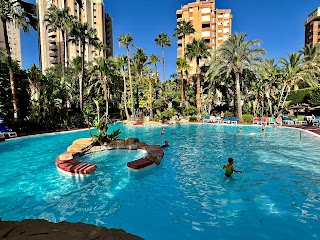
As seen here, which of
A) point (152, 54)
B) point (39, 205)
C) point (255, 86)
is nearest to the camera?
point (39, 205)

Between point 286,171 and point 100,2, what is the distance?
91.4 metres

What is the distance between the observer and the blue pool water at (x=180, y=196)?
5.88 m

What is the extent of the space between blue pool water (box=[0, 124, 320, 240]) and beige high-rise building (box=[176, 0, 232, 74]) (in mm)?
55024

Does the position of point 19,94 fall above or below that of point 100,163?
above

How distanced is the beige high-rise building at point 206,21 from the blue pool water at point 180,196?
55.0 m

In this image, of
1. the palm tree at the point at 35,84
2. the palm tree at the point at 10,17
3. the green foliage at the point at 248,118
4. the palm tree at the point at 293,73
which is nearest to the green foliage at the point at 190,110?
the green foliage at the point at 248,118

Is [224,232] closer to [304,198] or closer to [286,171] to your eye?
[304,198]

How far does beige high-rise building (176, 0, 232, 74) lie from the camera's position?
6538 centimetres

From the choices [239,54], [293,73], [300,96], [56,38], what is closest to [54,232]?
[239,54]

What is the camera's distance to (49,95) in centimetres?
2538

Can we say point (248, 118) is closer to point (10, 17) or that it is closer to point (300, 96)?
point (300, 96)

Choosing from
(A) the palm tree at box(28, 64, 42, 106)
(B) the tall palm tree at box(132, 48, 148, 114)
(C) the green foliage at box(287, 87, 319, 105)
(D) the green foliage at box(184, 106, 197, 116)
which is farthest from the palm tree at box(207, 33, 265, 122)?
(A) the palm tree at box(28, 64, 42, 106)

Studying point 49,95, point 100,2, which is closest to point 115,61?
point 49,95

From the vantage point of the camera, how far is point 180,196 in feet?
25.5
